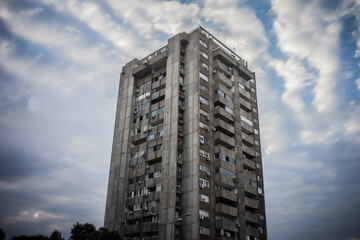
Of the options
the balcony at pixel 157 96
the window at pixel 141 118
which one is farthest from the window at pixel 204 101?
the window at pixel 141 118

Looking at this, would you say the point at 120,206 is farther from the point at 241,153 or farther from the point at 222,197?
the point at 241,153

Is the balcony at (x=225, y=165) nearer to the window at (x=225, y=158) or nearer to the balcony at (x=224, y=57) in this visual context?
the window at (x=225, y=158)

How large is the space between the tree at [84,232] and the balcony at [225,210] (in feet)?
60.6

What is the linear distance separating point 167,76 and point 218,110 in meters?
11.5

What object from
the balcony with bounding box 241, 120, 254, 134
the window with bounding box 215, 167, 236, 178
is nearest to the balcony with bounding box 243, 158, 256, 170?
the window with bounding box 215, 167, 236, 178

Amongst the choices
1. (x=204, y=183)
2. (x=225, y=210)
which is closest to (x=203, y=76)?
(x=204, y=183)

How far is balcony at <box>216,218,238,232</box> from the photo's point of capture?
51.8 m

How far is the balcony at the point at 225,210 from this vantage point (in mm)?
52688

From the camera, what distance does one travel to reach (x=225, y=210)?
174ft

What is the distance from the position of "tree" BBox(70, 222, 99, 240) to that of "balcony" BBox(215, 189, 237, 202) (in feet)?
63.8

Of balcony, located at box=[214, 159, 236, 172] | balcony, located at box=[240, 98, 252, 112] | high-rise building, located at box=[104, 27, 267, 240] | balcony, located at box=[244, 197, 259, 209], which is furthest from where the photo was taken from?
balcony, located at box=[240, 98, 252, 112]

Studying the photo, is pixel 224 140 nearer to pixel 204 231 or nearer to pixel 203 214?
pixel 203 214

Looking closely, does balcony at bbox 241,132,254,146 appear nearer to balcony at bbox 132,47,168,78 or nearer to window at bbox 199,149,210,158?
window at bbox 199,149,210,158

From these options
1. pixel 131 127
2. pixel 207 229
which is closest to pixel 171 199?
pixel 207 229
